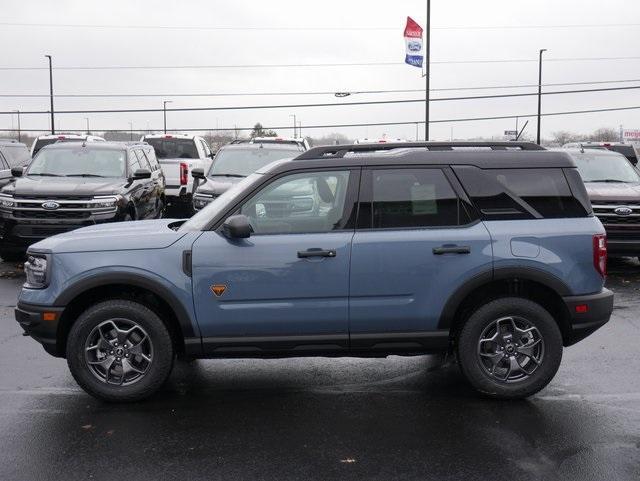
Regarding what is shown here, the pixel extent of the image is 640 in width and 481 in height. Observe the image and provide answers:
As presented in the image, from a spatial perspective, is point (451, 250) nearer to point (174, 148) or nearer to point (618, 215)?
point (618, 215)

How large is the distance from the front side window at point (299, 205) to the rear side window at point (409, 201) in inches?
7.4

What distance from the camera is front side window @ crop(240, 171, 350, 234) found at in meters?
5.41

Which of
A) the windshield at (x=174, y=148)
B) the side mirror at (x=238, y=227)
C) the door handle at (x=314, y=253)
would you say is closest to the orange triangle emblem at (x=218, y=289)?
the side mirror at (x=238, y=227)

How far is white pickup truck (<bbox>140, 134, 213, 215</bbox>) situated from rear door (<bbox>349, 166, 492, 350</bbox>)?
45.1 feet

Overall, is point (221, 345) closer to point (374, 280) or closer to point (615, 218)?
point (374, 280)

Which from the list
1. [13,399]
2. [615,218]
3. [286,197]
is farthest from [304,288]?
[615,218]

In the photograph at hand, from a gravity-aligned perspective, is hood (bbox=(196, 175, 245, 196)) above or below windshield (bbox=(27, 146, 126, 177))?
below

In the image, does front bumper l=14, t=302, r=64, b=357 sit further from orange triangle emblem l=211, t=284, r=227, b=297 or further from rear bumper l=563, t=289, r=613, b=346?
rear bumper l=563, t=289, r=613, b=346

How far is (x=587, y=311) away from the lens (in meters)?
5.44

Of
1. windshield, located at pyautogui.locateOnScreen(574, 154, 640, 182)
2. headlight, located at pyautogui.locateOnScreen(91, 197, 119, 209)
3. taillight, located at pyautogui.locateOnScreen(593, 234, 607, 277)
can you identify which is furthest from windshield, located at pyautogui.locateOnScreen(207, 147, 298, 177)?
taillight, located at pyautogui.locateOnScreen(593, 234, 607, 277)

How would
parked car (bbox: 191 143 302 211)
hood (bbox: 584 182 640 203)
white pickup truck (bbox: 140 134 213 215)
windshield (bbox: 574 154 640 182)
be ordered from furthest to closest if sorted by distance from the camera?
white pickup truck (bbox: 140 134 213 215) < parked car (bbox: 191 143 302 211) < windshield (bbox: 574 154 640 182) < hood (bbox: 584 182 640 203)

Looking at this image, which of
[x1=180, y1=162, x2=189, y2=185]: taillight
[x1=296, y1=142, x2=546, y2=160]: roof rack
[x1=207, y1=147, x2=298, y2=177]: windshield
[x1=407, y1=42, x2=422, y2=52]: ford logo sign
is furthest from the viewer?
[x1=407, y1=42, x2=422, y2=52]: ford logo sign

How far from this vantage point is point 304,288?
17.3 feet

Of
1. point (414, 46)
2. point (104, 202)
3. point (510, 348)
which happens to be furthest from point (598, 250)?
point (414, 46)
